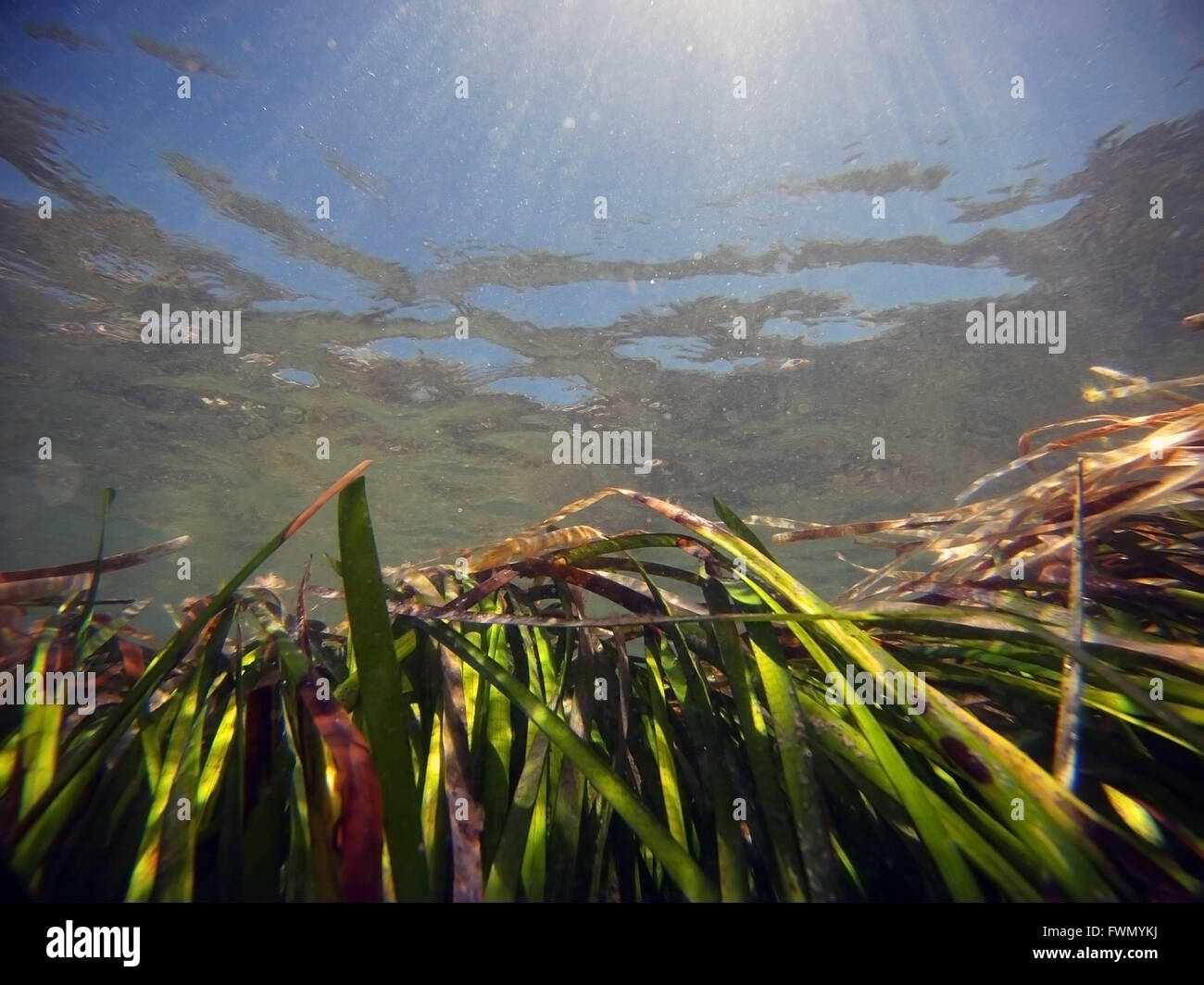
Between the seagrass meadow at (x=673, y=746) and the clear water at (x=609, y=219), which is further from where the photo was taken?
the clear water at (x=609, y=219)

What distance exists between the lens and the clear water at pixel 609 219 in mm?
9789

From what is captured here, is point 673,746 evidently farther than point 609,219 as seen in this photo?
No

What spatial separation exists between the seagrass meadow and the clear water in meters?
11.3

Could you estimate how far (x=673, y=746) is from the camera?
1608mm

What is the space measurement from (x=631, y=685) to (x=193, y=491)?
2579 centimetres

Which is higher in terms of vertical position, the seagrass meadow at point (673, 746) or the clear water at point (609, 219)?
the clear water at point (609, 219)

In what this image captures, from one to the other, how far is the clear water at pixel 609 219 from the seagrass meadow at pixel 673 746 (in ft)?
37.2

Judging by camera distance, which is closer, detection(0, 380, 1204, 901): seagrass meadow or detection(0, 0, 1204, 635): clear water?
detection(0, 380, 1204, 901): seagrass meadow

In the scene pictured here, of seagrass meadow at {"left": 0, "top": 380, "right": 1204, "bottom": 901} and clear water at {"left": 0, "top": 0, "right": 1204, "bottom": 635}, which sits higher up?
clear water at {"left": 0, "top": 0, "right": 1204, "bottom": 635}

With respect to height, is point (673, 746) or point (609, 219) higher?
point (609, 219)

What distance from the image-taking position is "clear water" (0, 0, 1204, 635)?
32.1 ft

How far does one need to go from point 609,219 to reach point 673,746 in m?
12.4

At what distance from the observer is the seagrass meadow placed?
1198mm
